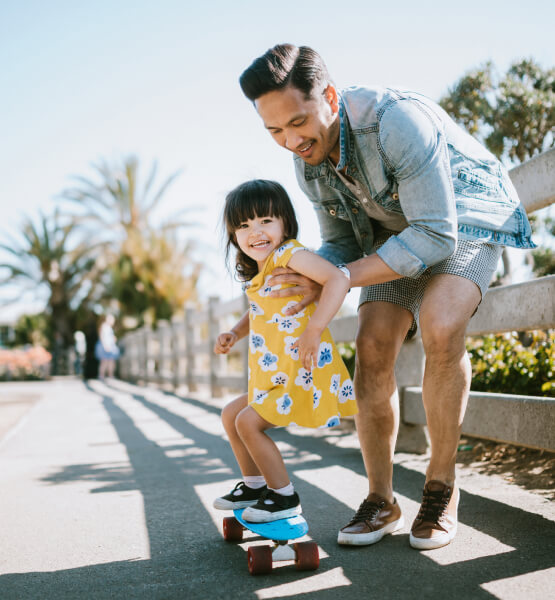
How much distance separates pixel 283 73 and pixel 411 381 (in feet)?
8.03

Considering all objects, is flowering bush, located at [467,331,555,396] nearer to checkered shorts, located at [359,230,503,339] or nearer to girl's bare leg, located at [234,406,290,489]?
checkered shorts, located at [359,230,503,339]

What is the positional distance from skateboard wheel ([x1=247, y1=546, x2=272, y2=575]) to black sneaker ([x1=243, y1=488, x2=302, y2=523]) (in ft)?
0.28

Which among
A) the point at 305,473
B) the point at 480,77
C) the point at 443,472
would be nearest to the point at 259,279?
the point at 443,472

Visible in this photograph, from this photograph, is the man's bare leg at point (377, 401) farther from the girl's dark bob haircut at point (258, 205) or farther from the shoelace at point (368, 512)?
the girl's dark bob haircut at point (258, 205)

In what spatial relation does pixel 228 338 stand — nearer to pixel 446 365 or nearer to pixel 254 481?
pixel 254 481

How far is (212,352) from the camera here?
909 cm

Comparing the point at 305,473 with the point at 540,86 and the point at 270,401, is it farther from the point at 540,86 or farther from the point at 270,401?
the point at 540,86

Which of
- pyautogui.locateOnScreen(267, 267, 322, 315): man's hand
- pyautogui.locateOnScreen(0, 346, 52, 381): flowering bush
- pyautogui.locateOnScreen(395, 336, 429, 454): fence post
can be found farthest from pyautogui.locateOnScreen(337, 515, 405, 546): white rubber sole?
pyautogui.locateOnScreen(0, 346, 52, 381): flowering bush

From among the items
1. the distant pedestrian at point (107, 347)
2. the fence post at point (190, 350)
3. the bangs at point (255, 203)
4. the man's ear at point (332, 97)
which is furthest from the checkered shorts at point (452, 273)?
the distant pedestrian at point (107, 347)

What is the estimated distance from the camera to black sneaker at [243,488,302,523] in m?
2.04

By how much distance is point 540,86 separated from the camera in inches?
308

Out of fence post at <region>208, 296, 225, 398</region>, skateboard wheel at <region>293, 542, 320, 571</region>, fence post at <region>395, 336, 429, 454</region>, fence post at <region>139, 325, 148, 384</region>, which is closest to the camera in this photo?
skateboard wheel at <region>293, 542, 320, 571</region>

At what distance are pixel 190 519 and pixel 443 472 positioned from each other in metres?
1.12

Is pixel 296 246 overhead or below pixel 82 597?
overhead
